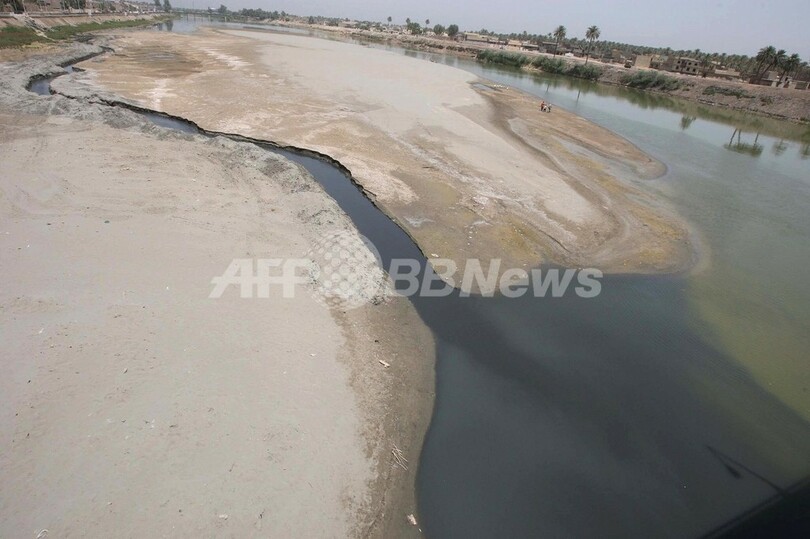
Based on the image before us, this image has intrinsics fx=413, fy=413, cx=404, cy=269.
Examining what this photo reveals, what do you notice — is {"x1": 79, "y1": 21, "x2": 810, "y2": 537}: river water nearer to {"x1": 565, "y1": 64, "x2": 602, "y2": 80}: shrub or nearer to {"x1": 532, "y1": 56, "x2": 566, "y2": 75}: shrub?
{"x1": 565, "y1": 64, "x2": 602, "y2": 80}: shrub

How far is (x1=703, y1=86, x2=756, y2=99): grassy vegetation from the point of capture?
199 ft

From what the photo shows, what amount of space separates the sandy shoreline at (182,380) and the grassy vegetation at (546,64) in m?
81.7

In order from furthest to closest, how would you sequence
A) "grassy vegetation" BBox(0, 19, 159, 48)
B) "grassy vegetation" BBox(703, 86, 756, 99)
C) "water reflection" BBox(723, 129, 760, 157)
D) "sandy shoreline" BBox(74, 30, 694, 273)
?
"grassy vegetation" BBox(703, 86, 756, 99), "grassy vegetation" BBox(0, 19, 159, 48), "water reflection" BBox(723, 129, 760, 157), "sandy shoreline" BBox(74, 30, 694, 273)

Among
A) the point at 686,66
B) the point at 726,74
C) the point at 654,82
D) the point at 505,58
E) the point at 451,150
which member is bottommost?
the point at 451,150

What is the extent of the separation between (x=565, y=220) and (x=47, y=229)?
18297 millimetres

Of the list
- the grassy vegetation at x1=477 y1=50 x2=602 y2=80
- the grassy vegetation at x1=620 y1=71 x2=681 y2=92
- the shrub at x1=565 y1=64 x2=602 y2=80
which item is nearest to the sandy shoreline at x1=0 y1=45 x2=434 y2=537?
the grassy vegetation at x1=620 y1=71 x2=681 y2=92

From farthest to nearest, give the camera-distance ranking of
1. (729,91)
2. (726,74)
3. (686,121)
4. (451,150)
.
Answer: (726,74) → (729,91) → (686,121) → (451,150)

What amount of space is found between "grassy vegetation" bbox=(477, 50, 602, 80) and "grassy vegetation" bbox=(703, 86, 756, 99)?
19123 millimetres

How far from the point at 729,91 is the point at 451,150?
6385 centimetres

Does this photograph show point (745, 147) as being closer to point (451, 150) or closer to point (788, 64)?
point (451, 150)

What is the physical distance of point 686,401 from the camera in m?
10.2

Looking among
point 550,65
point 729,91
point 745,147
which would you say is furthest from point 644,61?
point 745,147

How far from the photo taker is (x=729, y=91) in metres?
62.5

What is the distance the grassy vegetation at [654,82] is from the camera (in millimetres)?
69056
